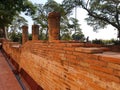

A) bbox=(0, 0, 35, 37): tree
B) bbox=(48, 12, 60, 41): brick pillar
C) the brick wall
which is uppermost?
bbox=(0, 0, 35, 37): tree

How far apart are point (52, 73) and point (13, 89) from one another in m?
2.27

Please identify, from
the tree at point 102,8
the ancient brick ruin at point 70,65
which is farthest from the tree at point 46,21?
the ancient brick ruin at point 70,65

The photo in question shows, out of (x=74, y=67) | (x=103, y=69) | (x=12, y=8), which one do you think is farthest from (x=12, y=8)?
(x=103, y=69)

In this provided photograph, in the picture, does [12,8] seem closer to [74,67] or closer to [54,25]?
[54,25]

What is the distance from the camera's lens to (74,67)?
131 inches

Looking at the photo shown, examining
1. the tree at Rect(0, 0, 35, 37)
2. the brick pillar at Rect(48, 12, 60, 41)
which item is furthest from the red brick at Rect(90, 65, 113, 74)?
the tree at Rect(0, 0, 35, 37)

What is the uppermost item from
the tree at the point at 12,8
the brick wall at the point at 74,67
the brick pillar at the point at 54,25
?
the tree at the point at 12,8

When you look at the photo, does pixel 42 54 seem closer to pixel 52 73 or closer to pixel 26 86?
pixel 52 73

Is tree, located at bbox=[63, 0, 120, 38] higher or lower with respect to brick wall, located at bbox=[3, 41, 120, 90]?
higher

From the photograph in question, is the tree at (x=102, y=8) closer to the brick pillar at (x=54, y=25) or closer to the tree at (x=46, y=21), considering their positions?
the tree at (x=46, y=21)

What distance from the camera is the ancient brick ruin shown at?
240 centimetres

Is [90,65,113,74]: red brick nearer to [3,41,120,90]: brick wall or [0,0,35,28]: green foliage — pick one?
[3,41,120,90]: brick wall

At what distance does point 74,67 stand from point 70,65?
172 millimetres

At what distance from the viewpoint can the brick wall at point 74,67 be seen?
2379mm
